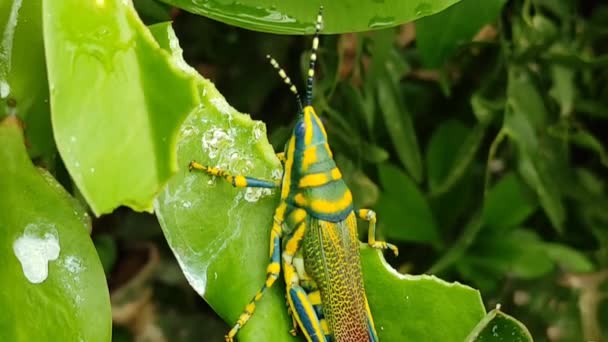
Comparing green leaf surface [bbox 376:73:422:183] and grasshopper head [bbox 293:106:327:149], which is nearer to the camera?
grasshopper head [bbox 293:106:327:149]

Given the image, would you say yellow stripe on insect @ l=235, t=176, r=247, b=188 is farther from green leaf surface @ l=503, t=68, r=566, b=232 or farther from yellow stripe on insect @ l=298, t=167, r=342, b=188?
green leaf surface @ l=503, t=68, r=566, b=232

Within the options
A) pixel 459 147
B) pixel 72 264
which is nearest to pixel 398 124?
pixel 459 147

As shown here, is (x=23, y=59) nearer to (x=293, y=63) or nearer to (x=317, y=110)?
(x=317, y=110)

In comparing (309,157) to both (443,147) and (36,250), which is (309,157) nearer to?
(36,250)

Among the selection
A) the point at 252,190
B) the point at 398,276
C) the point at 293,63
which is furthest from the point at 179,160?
the point at 293,63

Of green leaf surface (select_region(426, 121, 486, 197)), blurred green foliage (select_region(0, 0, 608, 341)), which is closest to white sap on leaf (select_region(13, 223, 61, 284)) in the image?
blurred green foliage (select_region(0, 0, 608, 341))

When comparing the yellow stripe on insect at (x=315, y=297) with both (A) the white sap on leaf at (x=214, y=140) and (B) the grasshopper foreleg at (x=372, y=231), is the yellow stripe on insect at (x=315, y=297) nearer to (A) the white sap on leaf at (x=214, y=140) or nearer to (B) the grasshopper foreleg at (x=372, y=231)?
(B) the grasshopper foreleg at (x=372, y=231)

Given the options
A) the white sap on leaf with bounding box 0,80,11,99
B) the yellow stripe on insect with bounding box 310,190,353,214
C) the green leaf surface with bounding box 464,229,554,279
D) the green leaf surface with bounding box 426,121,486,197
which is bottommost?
the green leaf surface with bounding box 464,229,554,279
